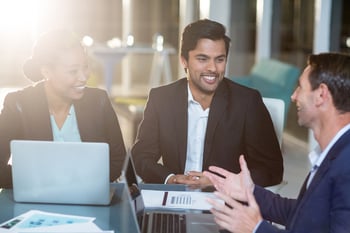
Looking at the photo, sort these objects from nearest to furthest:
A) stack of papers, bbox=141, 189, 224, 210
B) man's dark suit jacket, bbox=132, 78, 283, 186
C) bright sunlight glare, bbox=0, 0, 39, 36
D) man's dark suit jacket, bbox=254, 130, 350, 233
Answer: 1. man's dark suit jacket, bbox=254, 130, 350, 233
2. stack of papers, bbox=141, 189, 224, 210
3. man's dark suit jacket, bbox=132, 78, 283, 186
4. bright sunlight glare, bbox=0, 0, 39, 36

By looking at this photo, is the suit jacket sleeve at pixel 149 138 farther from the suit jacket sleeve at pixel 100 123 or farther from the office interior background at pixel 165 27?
the office interior background at pixel 165 27

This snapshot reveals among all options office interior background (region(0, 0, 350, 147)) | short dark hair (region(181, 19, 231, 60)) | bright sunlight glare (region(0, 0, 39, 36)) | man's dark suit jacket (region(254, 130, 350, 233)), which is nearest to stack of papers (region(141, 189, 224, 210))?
man's dark suit jacket (region(254, 130, 350, 233))

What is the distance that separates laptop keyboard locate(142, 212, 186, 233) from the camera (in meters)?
2.04

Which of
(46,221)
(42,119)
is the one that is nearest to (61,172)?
(46,221)

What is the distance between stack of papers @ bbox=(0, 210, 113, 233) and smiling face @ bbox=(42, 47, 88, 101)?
2.79ft

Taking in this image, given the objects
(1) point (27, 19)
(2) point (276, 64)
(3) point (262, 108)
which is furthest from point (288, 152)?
(1) point (27, 19)

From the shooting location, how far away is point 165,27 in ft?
38.0

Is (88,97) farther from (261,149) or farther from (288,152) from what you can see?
(288,152)

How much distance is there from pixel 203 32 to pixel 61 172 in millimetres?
1186

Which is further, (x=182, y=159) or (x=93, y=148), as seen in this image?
(x=182, y=159)

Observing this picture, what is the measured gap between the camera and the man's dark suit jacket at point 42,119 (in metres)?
2.84

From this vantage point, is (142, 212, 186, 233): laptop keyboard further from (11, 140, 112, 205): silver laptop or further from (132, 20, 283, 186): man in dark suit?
(132, 20, 283, 186): man in dark suit

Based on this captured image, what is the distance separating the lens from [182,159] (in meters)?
3.03

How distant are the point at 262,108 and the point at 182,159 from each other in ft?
1.50
